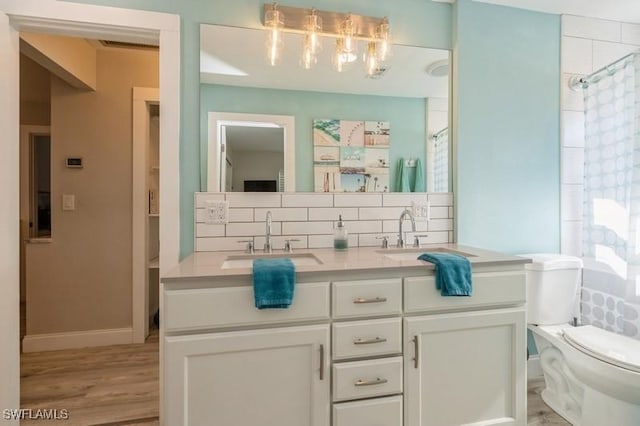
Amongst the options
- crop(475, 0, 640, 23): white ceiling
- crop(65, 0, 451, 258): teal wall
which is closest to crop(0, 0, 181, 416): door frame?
A: crop(65, 0, 451, 258): teal wall

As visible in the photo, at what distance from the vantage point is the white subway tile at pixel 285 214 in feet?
6.08

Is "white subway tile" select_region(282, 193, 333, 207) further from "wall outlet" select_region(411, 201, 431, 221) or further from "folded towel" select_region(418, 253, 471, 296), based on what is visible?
"folded towel" select_region(418, 253, 471, 296)

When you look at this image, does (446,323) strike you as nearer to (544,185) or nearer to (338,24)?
(544,185)

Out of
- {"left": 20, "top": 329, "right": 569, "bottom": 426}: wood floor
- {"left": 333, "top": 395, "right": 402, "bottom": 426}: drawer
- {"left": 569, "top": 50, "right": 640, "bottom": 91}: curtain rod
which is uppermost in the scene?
{"left": 569, "top": 50, "right": 640, "bottom": 91}: curtain rod

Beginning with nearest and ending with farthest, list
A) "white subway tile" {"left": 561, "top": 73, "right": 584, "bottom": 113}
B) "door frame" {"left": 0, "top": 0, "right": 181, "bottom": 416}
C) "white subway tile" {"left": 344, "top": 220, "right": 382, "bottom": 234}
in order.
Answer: "door frame" {"left": 0, "top": 0, "right": 181, "bottom": 416} → "white subway tile" {"left": 344, "top": 220, "right": 382, "bottom": 234} → "white subway tile" {"left": 561, "top": 73, "right": 584, "bottom": 113}

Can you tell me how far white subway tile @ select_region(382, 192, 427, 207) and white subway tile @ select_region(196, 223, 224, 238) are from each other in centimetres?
97

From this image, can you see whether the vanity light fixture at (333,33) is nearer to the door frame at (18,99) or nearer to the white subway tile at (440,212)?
the door frame at (18,99)

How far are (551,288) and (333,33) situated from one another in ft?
6.35

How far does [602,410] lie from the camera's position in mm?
1455

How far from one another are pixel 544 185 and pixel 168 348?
2350 mm

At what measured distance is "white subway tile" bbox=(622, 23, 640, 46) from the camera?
229 centimetres

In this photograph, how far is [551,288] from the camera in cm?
189

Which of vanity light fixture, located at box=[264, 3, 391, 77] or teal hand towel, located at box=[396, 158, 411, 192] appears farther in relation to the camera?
teal hand towel, located at box=[396, 158, 411, 192]

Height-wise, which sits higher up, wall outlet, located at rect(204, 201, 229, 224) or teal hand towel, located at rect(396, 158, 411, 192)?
teal hand towel, located at rect(396, 158, 411, 192)
